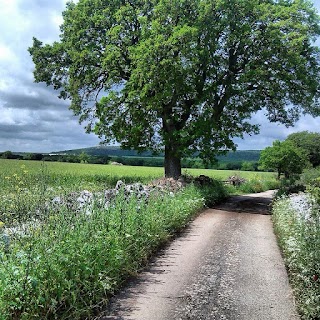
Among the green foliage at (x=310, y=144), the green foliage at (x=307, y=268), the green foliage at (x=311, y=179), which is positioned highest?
the green foliage at (x=310, y=144)

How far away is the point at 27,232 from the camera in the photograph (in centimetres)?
621

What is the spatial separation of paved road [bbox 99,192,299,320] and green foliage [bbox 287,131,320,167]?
199ft

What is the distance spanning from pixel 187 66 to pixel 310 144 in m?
56.8

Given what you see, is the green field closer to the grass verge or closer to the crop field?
the crop field

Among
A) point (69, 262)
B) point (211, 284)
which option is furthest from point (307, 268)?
point (69, 262)

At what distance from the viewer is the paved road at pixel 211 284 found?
19.4ft

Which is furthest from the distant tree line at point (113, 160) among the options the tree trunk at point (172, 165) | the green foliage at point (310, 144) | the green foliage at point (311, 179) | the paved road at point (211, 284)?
the paved road at point (211, 284)

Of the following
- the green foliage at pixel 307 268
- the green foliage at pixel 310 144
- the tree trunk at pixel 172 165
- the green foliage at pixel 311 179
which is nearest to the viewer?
the green foliage at pixel 307 268

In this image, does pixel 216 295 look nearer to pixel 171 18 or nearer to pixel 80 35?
pixel 171 18

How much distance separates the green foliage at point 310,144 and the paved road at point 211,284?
199 ft

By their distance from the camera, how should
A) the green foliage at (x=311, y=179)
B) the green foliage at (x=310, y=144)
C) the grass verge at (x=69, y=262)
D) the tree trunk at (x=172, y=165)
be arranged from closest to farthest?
the grass verge at (x=69, y=262)
the green foliage at (x=311, y=179)
the tree trunk at (x=172, y=165)
the green foliage at (x=310, y=144)

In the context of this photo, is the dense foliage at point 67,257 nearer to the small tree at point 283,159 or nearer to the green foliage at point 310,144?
the small tree at point 283,159

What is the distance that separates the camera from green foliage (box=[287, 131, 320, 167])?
68625mm

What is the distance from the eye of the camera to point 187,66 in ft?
63.3
